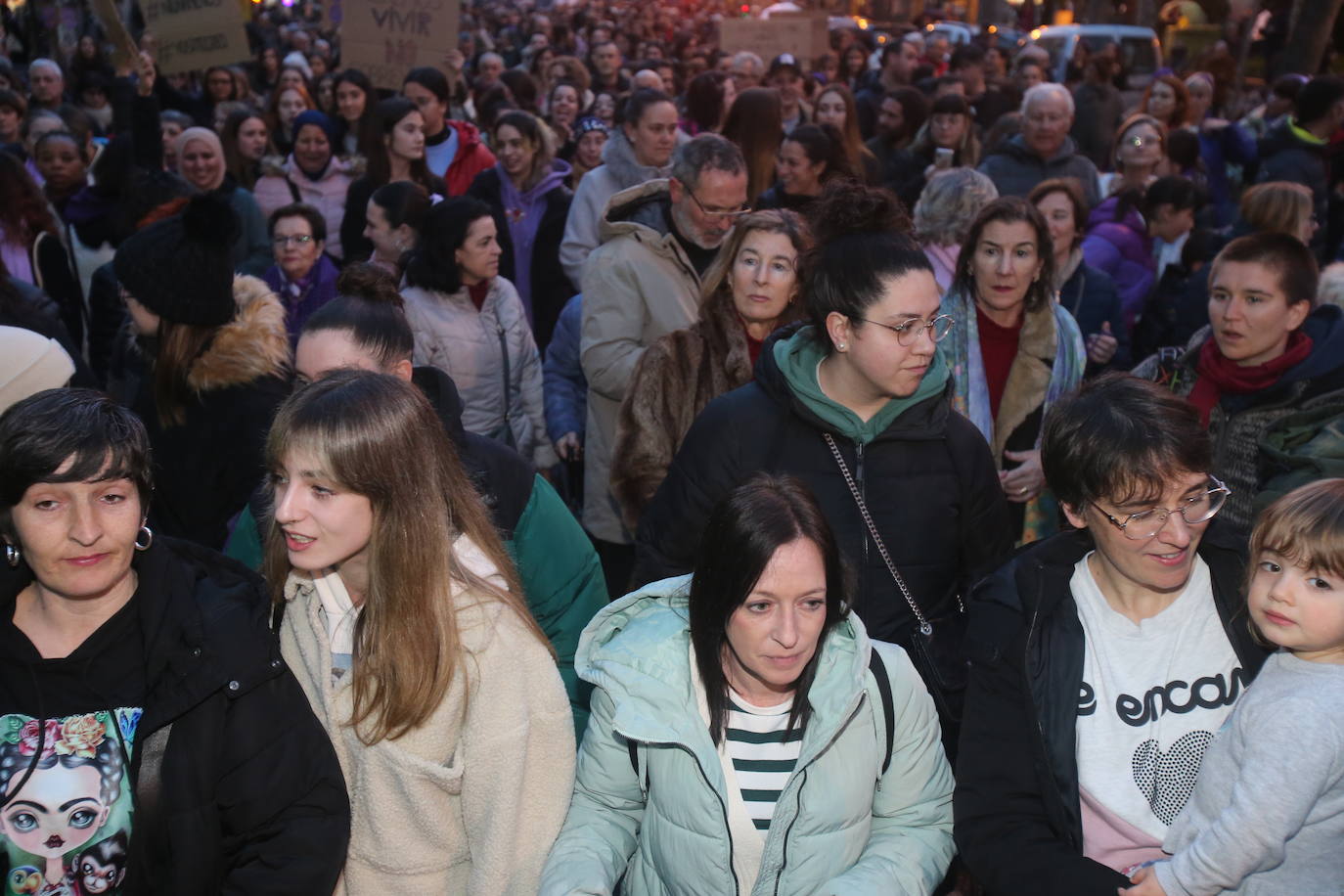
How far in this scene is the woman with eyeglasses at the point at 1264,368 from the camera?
3658mm

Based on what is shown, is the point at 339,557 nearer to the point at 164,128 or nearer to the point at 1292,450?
the point at 1292,450

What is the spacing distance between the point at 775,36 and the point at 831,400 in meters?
9.61

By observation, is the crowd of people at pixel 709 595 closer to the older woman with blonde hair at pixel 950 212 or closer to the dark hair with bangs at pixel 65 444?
the dark hair with bangs at pixel 65 444

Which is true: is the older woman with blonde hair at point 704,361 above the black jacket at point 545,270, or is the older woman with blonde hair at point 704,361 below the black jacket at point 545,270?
above

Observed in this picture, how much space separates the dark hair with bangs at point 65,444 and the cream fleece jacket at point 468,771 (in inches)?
19.2

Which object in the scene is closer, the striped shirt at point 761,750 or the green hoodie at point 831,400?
the striped shirt at point 761,750

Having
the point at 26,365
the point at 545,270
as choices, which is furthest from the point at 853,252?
the point at 545,270

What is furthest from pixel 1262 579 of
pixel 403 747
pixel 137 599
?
pixel 137 599

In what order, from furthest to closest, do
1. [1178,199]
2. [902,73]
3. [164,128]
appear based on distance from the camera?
[902,73]
[164,128]
[1178,199]

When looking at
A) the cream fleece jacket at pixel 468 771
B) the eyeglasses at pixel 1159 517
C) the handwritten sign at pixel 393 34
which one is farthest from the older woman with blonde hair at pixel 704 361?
the handwritten sign at pixel 393 34

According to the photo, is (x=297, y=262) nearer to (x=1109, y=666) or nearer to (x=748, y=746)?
(x=748, y=746)

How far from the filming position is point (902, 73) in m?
12.6

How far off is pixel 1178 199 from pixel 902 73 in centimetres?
589

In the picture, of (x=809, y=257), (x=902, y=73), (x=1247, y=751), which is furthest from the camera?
(x=902, y=73)
